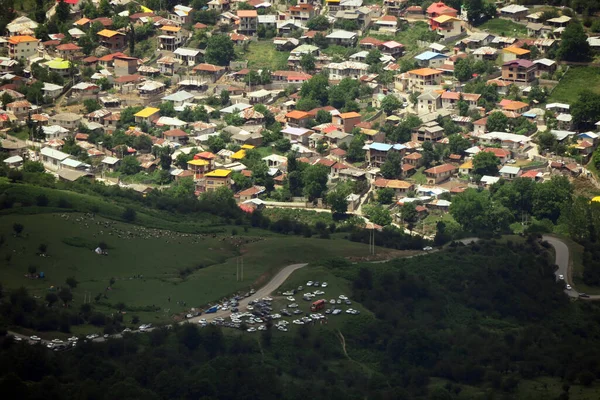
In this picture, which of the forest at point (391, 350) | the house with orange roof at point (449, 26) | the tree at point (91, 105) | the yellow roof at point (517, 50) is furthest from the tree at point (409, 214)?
the tree at point (91, 105)

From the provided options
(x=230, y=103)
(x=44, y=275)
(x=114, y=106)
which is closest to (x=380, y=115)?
(x=230, y=103)

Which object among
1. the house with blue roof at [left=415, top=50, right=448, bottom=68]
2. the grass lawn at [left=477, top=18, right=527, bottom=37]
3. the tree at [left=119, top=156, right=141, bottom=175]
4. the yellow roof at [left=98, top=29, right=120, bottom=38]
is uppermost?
the grass lawn at [left=477, top=18, right=527, bottom=37]

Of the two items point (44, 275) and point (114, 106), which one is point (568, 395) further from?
point (114, 106)

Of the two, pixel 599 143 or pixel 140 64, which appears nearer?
pixel 599 143

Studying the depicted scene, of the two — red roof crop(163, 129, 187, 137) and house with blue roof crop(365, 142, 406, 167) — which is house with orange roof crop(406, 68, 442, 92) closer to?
house with blue roof crop(365, 142, 406, 167)

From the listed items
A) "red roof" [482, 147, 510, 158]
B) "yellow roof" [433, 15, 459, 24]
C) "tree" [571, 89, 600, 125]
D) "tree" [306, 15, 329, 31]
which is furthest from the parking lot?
"tree" [306, 15, 329, 31]

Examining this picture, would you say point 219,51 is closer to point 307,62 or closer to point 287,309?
point 307,62
